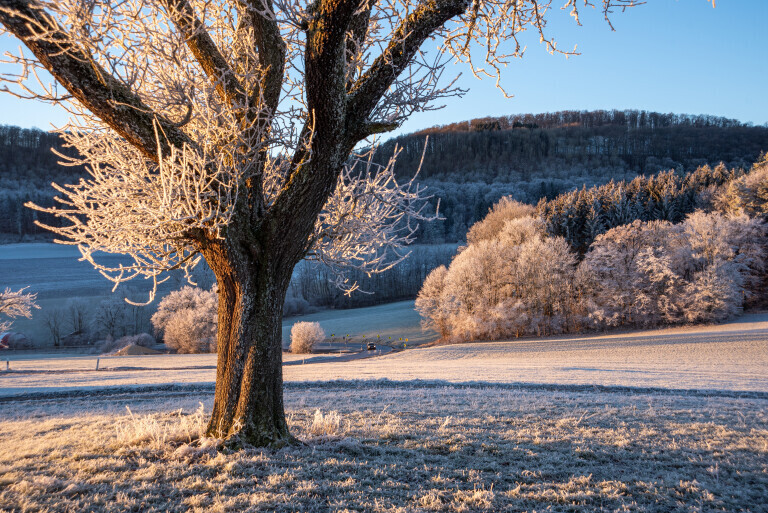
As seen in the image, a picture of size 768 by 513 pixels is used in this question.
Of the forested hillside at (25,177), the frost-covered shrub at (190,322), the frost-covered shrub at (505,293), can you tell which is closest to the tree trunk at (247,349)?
the frost-covered shrub at (505,293)

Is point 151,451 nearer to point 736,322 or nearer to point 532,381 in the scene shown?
point 532,381

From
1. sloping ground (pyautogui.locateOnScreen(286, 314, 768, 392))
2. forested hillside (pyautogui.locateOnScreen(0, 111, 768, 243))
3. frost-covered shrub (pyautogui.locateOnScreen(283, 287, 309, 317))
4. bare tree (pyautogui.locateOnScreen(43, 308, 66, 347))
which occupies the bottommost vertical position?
sloping ground (pyautogui.locateOnScreen(286, 314, 768, 392))

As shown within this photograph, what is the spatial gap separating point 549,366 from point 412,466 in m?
19.4

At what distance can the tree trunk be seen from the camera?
5.13 m

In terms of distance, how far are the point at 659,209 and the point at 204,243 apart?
61019 millimetres

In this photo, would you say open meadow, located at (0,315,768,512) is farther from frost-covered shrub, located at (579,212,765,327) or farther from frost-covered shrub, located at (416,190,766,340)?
frost-covered shrub, located at (579,212,765,327)

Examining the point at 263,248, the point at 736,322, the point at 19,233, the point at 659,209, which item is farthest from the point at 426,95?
the point at 19,233

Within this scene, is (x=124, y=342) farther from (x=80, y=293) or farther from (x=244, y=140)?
(x=244, y=140)

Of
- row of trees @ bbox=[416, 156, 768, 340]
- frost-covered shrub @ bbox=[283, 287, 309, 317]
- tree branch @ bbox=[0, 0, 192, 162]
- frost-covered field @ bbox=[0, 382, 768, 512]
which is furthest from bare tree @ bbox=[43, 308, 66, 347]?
tree branch @ bbox=[0, 0, 192, 162]

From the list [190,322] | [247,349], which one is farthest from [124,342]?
[247,349]

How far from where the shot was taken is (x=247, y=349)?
5184mm

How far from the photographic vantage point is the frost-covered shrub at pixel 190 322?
46.1 m

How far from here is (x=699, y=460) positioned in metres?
5.17

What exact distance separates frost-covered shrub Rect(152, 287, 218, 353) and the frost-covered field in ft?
134
